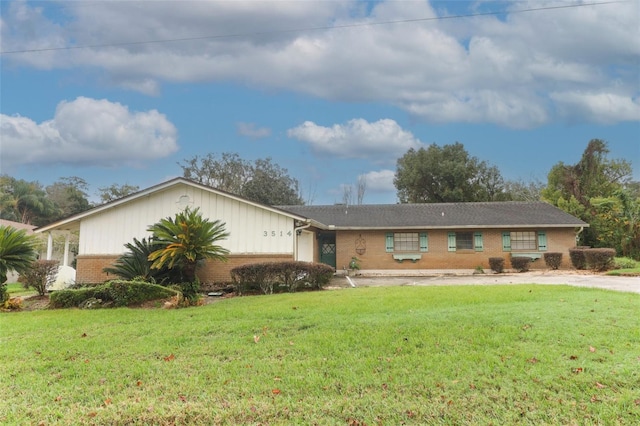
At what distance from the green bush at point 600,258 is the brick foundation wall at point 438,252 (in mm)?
2682

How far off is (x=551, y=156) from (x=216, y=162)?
33.2 m

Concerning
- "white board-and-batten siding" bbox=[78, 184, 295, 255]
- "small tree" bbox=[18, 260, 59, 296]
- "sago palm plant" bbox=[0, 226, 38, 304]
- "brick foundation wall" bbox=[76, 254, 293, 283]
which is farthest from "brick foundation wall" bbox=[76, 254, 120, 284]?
"sago palm plant" bbox=[0, 226, 38, 304]

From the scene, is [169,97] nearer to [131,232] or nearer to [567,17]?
[131,232]

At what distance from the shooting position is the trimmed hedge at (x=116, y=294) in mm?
10672

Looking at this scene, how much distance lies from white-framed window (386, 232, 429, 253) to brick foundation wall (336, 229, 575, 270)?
0.23 meters

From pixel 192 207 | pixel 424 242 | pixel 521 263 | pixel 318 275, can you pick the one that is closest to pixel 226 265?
pixel 192 207

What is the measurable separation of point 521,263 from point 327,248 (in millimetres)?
10289

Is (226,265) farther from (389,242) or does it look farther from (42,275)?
(389,242)

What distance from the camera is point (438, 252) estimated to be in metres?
22.8

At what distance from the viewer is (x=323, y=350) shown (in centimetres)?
536

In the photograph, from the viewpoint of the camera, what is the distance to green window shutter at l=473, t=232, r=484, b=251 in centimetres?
2264

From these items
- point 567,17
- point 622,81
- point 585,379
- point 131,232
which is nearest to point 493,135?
point 622,81

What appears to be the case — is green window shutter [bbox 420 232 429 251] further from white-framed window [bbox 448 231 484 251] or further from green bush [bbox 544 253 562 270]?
green bush [bbox 544 253 562 270]

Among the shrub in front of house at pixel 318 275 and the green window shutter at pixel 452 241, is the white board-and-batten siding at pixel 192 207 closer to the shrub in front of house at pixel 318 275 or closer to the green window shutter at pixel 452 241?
the shrub in front of house at pixel 318 275
